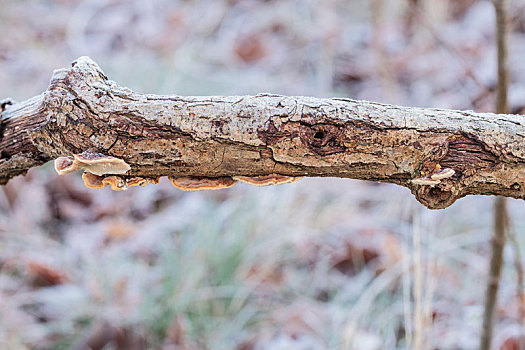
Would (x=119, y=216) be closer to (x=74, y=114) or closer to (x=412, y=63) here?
(x=74, y=114)

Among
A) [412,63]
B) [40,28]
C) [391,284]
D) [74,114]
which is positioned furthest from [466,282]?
[40,28]

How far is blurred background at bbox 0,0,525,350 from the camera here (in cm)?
164

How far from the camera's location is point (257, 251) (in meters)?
1.99

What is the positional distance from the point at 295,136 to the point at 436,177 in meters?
0.17

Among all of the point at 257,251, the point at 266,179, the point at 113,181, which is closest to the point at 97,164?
the point at 113,181

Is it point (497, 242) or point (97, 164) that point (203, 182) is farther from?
point (497, 242)

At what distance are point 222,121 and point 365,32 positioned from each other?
403 cm

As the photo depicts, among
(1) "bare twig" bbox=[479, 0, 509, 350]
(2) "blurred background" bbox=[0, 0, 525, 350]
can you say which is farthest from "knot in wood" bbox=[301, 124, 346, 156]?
(2) "blurred background" bbox=[0, 0, 525, 350]

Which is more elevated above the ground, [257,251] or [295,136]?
[257,251]

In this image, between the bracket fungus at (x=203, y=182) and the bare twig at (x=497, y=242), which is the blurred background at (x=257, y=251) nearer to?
the bare twig at (x=497, y=242)

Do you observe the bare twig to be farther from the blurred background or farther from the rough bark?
the rough bark

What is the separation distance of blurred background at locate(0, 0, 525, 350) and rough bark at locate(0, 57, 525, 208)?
25.6 inches

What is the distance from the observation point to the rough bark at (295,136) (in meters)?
0.59

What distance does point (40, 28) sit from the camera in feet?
14.6
